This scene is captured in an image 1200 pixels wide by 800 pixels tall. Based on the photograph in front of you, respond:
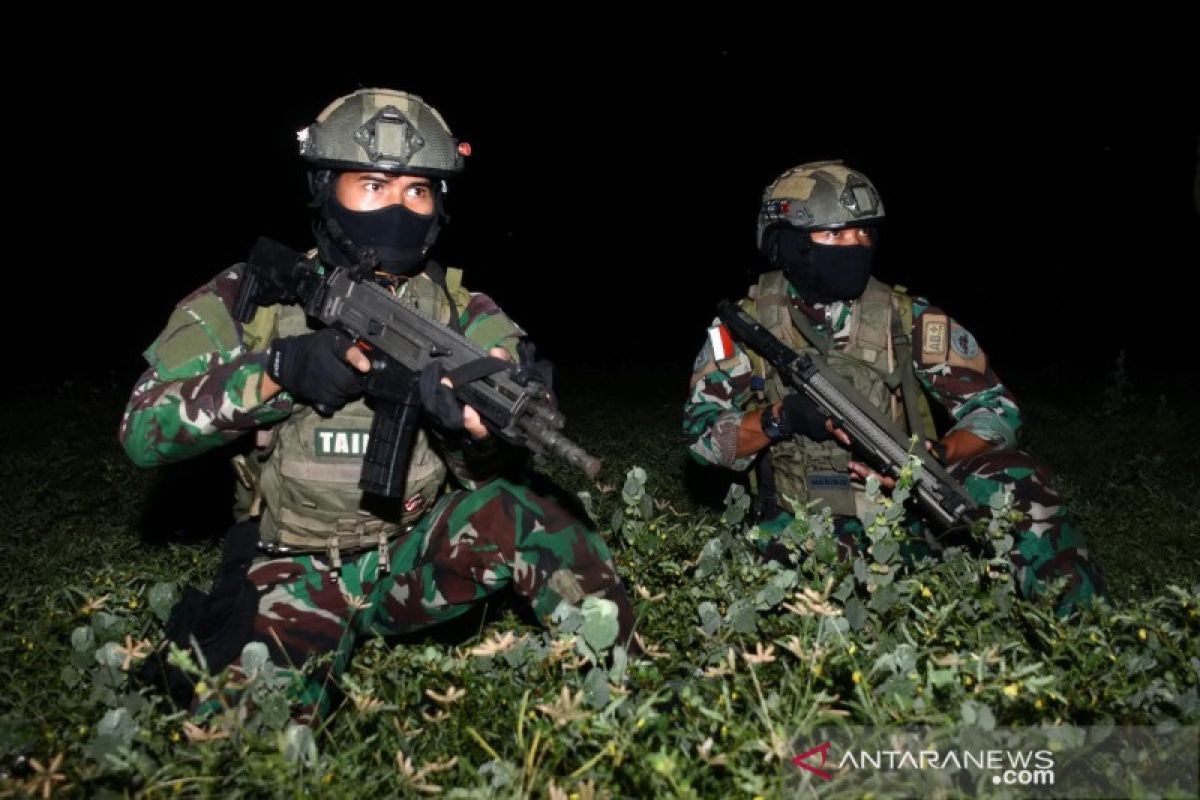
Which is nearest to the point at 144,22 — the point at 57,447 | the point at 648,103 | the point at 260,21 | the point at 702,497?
the point at 260,21

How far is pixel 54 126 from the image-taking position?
21.4 meters

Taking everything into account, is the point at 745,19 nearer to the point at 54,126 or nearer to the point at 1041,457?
the point at 54,126

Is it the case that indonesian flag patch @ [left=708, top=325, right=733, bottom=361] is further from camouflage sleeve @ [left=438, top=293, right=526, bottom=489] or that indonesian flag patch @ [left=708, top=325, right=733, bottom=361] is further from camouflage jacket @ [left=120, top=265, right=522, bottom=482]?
camouflage jacket @ [left=120, top=265, right=522, bottom=482]

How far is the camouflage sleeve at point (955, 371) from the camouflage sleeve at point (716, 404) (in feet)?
2.50

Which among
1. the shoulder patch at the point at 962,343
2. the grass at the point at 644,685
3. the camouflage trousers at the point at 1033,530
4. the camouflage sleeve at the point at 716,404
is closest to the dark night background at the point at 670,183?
the camouflage sleeve at the point at 716,404

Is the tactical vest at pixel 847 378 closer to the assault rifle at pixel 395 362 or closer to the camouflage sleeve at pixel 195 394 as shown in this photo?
the assault rifle at pixel 395 362

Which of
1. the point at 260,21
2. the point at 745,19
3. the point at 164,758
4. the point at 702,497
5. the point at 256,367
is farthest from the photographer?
the point at 745,19

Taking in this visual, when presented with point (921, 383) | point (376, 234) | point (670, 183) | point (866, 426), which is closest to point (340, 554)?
point (376, 234)

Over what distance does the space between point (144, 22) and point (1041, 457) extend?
20.7 m

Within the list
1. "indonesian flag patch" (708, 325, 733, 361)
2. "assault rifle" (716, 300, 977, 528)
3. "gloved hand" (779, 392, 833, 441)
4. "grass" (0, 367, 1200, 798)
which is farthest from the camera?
"indonesian flag patch" (708, 325, 733, 361)

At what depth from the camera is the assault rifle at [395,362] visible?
2967mm

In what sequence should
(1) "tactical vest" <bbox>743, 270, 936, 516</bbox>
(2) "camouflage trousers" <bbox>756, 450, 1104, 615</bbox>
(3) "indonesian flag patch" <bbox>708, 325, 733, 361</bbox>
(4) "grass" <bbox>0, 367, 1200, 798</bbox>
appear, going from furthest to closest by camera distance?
(3) "indonesian flag patch" <bbox>708, 325, 733, 361</bbox> → (1) "tactical vest" <bbox>743, 270, 936, 516</bbox> → (2) "camouflage trousers" <bbox>756, 450, 1104, 615</bbox> → (4) "grass" <bbox>0, 367, 1200, 798</bbox>

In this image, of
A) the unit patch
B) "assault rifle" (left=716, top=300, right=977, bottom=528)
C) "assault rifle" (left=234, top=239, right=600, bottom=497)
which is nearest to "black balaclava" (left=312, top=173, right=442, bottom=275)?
"assault rifle" (left=234, top=239, right=600, bottom=497)

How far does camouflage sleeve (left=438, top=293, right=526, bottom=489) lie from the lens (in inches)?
133
